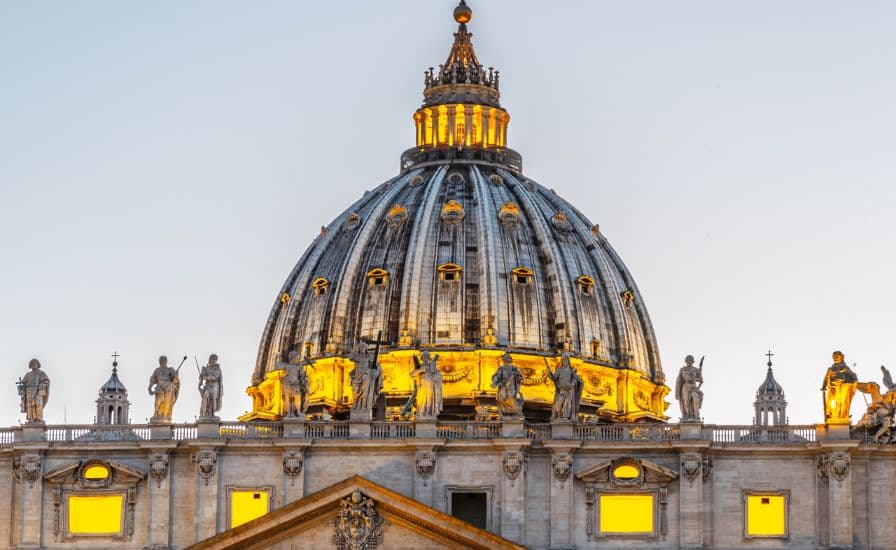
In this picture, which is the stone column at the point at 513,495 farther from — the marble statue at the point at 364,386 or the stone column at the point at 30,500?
the stone column at the point at 30,500

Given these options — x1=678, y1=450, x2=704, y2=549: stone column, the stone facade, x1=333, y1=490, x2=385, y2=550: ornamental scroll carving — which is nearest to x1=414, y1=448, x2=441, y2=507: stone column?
the stone facade

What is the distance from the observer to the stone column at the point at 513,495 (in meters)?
113

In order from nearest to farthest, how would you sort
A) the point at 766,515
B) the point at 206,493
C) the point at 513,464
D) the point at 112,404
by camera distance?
the point at 513,464 → the point at 766,515 → the point at 206,493 → the point at 112,404

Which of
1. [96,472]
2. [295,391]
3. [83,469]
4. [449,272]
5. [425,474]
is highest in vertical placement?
[449,272]

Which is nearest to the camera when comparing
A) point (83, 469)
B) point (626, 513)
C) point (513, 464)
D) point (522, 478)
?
point (513, 464)

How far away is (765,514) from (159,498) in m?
24.2

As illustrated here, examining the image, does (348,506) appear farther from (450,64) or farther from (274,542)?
(450,64)

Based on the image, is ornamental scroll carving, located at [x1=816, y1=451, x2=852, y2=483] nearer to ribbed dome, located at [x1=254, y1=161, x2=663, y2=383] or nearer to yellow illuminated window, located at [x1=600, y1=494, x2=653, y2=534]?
yellow illuminated window, located at [x1=600, y1=494, x2=653, y2=534]

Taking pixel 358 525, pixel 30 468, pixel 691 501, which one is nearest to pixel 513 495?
pixel 358 525

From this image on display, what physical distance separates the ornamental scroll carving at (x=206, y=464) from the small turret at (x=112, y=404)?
109 feet

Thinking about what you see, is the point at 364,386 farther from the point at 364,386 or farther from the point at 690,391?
the point at 690,391

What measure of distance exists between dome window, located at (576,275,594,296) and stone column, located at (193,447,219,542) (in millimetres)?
43502

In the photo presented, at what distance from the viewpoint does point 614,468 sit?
4464 inches

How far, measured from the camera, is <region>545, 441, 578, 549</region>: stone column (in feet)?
371
